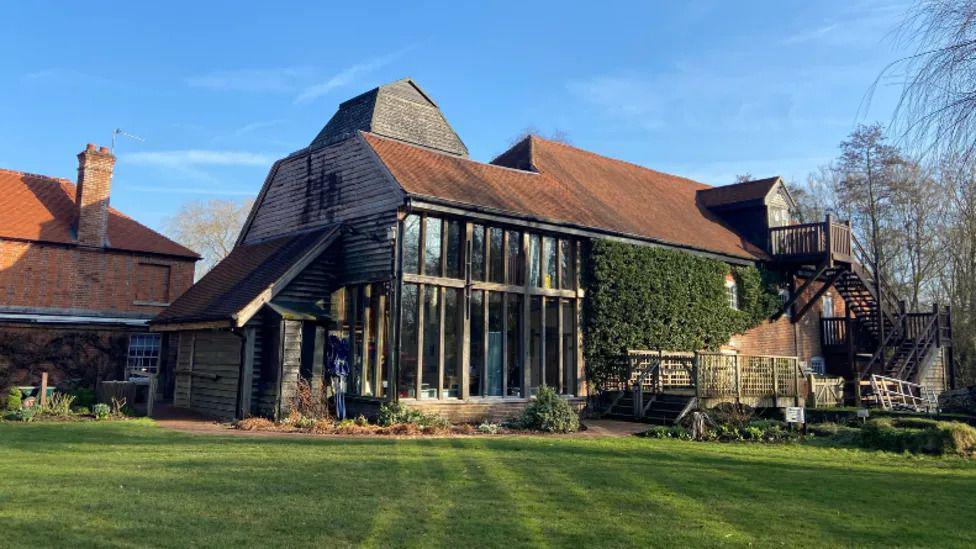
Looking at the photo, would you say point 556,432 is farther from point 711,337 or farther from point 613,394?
point 711,337

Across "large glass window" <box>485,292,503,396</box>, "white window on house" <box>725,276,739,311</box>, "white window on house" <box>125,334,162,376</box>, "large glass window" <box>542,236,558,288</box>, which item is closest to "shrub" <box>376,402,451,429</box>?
"large glass window" <box>485,292,503,396</box>

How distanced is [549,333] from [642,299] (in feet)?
10.6

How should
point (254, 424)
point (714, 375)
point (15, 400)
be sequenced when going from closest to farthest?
point (254, 424) → point (15, 400) → point (714, 375)

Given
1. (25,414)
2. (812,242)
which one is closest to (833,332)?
Result: (812,242)

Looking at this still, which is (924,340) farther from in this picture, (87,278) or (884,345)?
(87,278)

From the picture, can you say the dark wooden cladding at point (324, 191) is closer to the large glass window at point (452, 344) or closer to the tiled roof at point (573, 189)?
the tiled roof at point (573, 189)

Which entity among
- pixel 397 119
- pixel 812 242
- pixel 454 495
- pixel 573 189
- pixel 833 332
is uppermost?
pixel 397 119

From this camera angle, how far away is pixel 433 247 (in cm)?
1595

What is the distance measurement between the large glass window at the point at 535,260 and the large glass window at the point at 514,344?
2.11 ft

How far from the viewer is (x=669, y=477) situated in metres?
8.85

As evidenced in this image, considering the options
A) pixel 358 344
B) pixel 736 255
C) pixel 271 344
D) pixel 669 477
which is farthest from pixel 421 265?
pixel 736 255

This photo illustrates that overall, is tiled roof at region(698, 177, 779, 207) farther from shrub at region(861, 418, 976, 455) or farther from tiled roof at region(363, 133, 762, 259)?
shrub at region(861, 418, 976, 455)

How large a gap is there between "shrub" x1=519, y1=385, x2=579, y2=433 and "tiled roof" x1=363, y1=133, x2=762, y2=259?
443 cm

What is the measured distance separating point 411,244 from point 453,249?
3.65 feet
